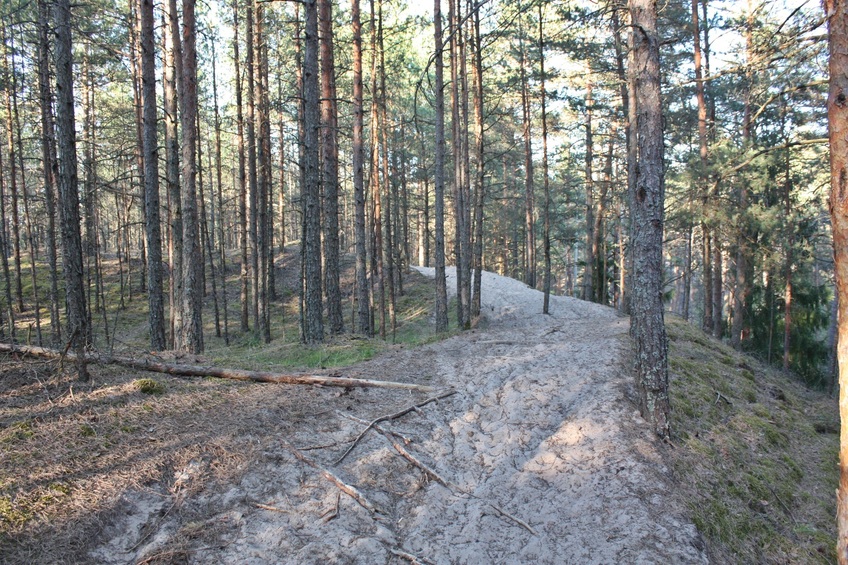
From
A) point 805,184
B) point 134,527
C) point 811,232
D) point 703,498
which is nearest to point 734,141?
point 805,184

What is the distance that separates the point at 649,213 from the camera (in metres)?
5.98

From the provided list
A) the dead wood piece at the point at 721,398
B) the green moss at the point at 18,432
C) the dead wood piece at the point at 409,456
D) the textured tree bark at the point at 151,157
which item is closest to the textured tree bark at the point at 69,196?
the green moss at the point at 18,432

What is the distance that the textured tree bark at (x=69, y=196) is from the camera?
18.9 ft

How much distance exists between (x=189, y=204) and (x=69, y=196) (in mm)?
4122

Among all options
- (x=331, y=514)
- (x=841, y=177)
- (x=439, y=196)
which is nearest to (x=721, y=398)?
(x=841, y=177)

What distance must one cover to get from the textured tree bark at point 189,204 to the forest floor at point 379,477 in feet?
14.2

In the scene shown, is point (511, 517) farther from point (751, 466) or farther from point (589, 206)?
point (589, 206)

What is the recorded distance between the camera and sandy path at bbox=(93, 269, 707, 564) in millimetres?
4137

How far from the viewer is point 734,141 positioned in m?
15.4

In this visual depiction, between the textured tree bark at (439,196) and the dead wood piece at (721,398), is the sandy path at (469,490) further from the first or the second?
the textured tree bark at (439,196)

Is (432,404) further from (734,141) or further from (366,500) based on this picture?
(734,141)

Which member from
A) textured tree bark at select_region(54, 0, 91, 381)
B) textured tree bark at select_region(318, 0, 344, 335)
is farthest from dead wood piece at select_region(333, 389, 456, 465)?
textured tree bark at select_region(318, 0, 344, 335)

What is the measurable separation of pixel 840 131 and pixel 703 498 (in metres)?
3.86

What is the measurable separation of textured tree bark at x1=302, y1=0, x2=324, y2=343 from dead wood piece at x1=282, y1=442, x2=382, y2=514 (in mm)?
6866
